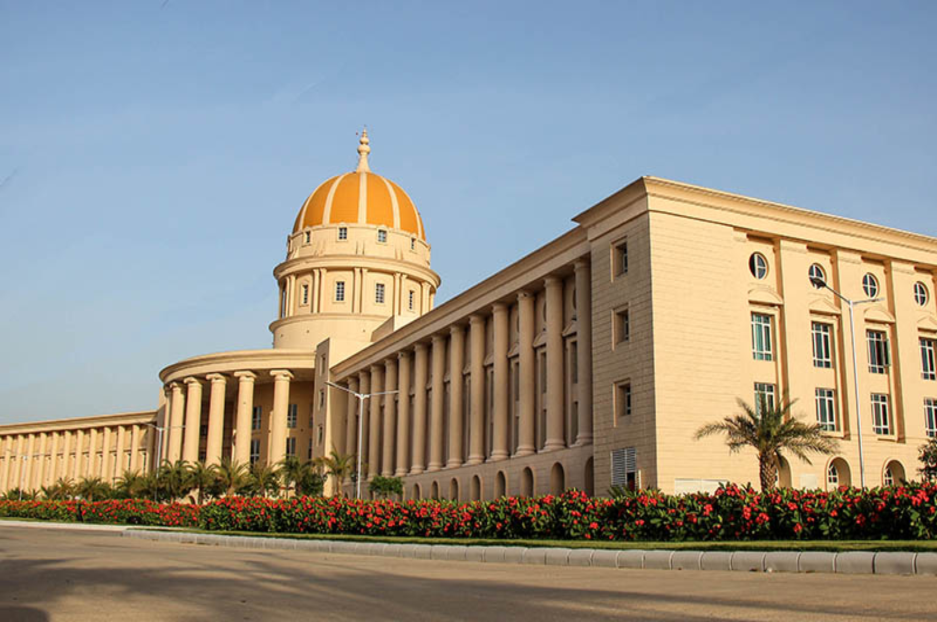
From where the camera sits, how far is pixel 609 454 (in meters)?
34.4

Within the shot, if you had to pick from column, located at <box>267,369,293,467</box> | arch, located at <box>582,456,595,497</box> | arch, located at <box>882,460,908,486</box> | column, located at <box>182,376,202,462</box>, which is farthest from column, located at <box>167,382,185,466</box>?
arch, located at <box>882,460,908,486</box>

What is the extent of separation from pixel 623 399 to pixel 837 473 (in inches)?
341

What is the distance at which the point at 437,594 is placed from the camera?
37.3ft

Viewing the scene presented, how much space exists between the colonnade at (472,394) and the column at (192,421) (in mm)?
13177

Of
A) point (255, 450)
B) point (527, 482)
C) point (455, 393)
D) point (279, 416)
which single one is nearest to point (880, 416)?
point (527, 482)

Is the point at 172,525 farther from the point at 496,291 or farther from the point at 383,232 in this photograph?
the point at 383,232

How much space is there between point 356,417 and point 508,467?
80.5 feet

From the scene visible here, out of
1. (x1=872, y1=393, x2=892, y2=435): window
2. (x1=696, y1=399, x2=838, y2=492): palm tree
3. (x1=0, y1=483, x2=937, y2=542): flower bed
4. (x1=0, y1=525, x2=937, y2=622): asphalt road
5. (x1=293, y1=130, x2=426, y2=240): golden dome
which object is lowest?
(x1=0, y1=525, x2=937, y2=622): asphalt road

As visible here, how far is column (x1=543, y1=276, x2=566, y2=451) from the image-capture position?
3959cm

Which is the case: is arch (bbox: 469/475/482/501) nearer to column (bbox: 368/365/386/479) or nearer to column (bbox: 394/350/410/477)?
column (bbox: 394/350/410/477)

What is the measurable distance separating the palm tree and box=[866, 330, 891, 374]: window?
5.93 metres

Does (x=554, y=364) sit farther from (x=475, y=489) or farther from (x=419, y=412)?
(x=419, y=412)

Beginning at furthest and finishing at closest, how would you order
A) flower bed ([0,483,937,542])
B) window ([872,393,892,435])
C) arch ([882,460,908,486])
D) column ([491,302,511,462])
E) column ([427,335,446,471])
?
1. column ([427,335,446,471])
2. column ([491,302,511,462])
3. window ([872,393,892,435])
4. arch ([882,460,908,486])
5. flower bed ([0,483,937,542])

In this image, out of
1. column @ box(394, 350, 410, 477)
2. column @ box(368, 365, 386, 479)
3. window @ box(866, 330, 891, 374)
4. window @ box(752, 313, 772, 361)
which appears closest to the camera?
window @ box(752, 313, 772, 361)
